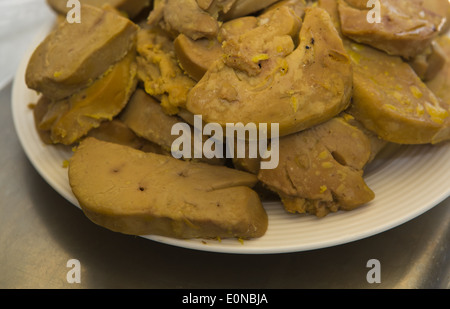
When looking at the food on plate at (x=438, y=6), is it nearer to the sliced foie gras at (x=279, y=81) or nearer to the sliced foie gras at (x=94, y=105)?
the sliced foie gras at (x=279, y=81)

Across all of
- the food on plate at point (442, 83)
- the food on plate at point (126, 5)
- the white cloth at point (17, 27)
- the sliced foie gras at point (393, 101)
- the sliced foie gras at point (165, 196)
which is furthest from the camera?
the white cloth at point (17, 27)

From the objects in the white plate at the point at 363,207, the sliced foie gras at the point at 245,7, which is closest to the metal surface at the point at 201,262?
the white plate at the point at 363,207

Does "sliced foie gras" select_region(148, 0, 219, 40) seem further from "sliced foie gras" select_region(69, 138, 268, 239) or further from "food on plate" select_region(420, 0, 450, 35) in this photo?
"food on plate" select_region(420, 0, 450, 35)

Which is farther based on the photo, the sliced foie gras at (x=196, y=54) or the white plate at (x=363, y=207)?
the sliced foie gras at (x=196, y=54)

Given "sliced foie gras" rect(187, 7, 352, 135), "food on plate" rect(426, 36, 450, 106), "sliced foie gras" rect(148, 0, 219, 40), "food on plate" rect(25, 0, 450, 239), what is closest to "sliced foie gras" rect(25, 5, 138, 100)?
"food on plate" rect(25, 0, 450, 239)

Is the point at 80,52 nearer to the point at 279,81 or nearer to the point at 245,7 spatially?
the point at 245,7

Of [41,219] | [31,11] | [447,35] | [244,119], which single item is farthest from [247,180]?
[31,11]
